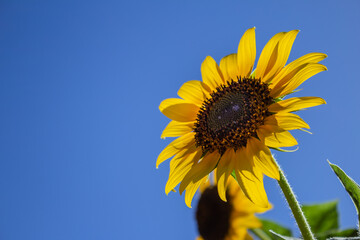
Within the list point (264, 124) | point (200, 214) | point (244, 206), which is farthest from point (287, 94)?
point (200, 214)

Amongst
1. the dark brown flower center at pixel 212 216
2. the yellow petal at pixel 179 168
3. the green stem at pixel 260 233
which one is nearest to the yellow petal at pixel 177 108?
the yellow petal at pixel 179 168

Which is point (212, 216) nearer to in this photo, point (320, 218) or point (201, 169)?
point (320, 218)

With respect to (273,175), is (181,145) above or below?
above

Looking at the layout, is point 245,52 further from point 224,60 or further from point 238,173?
point 238,173

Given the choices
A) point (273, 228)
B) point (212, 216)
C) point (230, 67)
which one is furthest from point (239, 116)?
point (212, 216)

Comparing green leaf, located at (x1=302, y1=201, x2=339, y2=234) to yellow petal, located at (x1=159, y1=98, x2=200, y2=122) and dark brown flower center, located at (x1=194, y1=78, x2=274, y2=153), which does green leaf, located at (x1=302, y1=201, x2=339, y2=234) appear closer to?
dark brown flower center, located at (x1=194, y1=78, x2=274, y2=153)

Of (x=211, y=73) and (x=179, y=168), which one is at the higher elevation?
(x=211, y=73)
